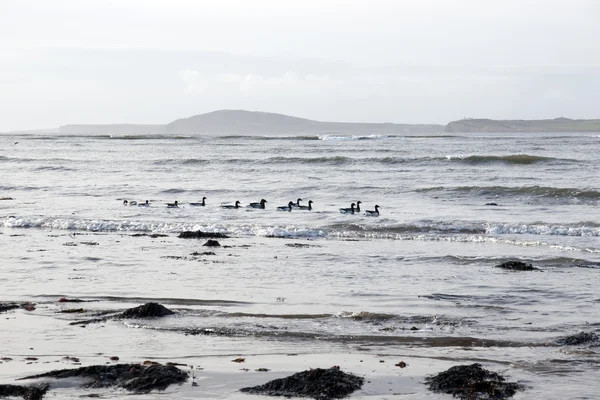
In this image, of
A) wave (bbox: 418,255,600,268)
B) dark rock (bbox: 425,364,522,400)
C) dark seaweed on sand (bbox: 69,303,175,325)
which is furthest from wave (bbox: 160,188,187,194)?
dark rock (bbox: 425,364,522,400)

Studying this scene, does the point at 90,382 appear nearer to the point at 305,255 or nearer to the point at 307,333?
the point at 307,333

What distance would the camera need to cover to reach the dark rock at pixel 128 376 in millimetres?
8023

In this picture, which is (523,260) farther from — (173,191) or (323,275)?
(173,191)

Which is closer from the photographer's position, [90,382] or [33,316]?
[90,382]

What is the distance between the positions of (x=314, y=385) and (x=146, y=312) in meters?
3.79

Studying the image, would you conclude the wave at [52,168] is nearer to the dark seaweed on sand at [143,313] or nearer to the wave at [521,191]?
the wave at [521,191]

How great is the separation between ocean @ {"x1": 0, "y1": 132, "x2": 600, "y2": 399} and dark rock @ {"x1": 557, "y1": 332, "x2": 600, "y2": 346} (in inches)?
6.0

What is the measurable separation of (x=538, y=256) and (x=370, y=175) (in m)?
24.2

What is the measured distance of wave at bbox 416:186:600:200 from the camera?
29.5m

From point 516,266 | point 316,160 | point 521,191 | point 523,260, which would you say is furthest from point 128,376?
point 316,160

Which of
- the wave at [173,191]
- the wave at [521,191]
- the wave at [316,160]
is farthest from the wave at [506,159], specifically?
the wave at [173,191]

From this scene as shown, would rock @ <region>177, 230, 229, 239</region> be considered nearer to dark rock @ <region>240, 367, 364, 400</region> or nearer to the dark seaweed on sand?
the dark seaweed on sand

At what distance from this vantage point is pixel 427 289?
1345 cm

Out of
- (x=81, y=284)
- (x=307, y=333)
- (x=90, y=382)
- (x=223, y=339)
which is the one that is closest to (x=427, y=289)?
Result: (x=307, y=333)
